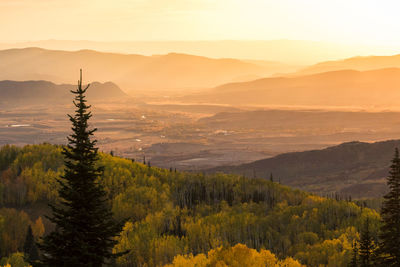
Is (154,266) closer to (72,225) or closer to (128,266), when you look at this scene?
(128,266)

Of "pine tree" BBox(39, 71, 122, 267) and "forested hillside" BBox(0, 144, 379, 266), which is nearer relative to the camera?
"pine tree" BBox(39, 71, 122, 267)

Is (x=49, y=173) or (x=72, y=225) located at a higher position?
(x=72, y=225)

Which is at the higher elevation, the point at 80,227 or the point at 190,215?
the point at 80,227

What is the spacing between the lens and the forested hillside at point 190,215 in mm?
113062

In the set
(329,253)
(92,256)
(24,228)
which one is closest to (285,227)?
(329,253)

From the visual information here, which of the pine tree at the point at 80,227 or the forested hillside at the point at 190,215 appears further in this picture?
the forested hillside at the point at 190,215

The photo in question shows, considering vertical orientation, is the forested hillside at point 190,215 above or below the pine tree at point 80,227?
below

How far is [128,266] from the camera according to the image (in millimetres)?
106875

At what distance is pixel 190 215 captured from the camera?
150m

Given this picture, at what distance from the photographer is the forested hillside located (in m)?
113

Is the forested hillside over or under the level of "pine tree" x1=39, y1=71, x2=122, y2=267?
under

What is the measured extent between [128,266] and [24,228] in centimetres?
3936

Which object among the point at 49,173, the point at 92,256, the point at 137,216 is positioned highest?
the point at 92,256

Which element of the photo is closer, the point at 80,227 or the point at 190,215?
the point at 80,227
